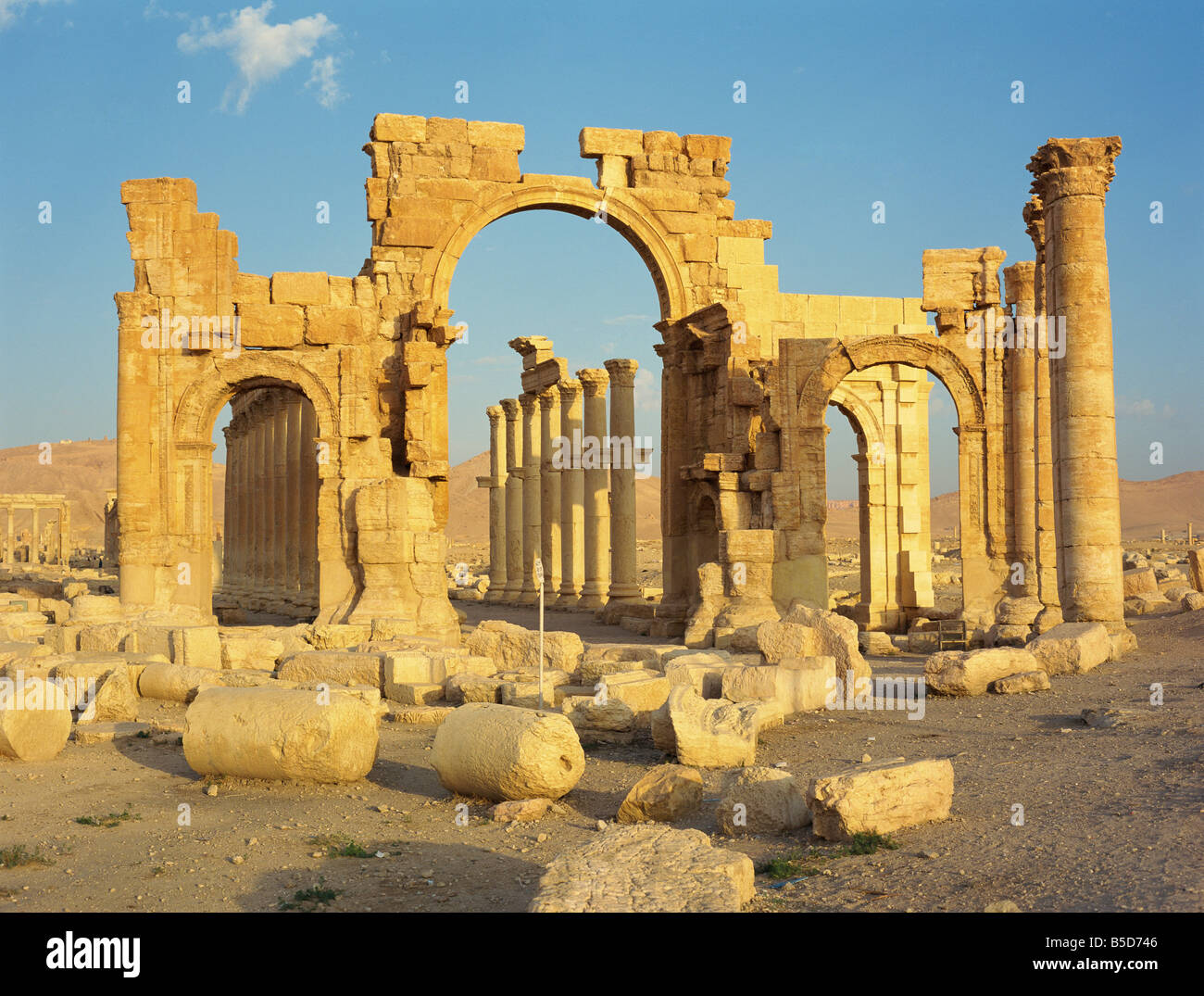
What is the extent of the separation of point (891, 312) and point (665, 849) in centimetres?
2036

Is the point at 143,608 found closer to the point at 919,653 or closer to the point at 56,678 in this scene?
the point at 56,678

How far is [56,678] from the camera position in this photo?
36.6 ft

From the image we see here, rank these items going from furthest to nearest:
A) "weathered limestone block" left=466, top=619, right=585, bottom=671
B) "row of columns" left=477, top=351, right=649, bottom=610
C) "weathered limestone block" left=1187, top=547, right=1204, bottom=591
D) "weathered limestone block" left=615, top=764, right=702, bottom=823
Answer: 1. "row of columns" left=477, top=351, right=649, bottom=610
2. "weathered limestone block" left=1187, top=547, right=1204, bottom=591
3. "weathered limestone block" left=466, top=619, right=585, bottom=671
4. "weathered limestone block" left=615, top=764, right=702, bottom=823

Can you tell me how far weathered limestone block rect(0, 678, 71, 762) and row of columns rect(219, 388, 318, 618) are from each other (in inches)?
480

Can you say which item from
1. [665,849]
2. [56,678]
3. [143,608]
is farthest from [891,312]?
[665,849]

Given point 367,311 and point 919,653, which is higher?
point 367,311

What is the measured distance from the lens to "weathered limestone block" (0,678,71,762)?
904 centimetres

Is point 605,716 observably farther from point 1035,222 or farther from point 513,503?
point 513,503

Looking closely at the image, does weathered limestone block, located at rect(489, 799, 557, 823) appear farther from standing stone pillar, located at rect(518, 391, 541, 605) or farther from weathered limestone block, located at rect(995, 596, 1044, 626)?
standing stone pillar, located at rect(518, 391, 541, 605)

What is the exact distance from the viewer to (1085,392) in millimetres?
14570

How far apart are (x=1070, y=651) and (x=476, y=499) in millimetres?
94533

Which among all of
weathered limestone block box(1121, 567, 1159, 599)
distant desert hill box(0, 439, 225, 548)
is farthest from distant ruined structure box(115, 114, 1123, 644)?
distant desert hill box(0, 439, 225, 548)

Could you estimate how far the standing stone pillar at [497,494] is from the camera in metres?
34.2
